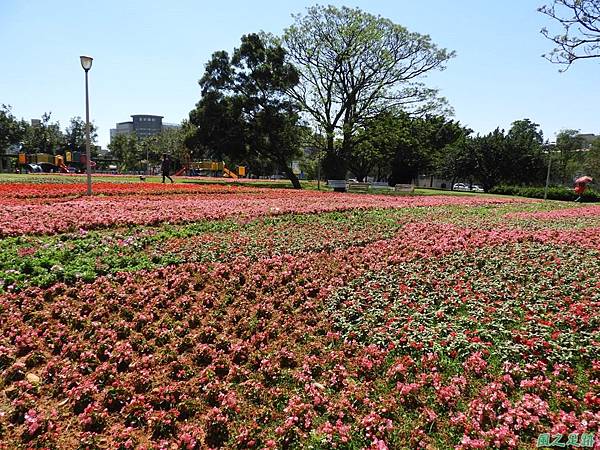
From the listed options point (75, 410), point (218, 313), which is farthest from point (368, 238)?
point (75, 410)

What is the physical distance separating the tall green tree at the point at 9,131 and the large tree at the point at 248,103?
34.1m

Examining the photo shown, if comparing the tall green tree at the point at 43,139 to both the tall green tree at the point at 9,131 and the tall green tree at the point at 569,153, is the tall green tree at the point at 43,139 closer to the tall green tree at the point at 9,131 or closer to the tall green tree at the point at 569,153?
the tall green tree at the point at 9,131

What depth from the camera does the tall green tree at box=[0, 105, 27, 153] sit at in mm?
49844

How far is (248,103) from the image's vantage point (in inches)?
1156

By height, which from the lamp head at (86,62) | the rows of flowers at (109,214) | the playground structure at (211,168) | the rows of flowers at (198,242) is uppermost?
the lamp head at (86,62)

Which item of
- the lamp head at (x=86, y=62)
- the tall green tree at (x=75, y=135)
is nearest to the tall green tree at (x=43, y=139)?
the tall green tree at (x=75, y=135)

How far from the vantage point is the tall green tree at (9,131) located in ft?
164

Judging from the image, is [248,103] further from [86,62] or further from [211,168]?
[211,168]

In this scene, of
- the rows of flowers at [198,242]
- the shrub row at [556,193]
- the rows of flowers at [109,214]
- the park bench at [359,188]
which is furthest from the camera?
the park bench at [359,188]

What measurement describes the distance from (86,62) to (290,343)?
13132 millimetres

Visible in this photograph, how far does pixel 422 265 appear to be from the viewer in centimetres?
669

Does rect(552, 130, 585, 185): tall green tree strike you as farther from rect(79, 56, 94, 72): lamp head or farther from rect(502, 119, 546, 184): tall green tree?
rect(79, 56, 94, 72): lamp head

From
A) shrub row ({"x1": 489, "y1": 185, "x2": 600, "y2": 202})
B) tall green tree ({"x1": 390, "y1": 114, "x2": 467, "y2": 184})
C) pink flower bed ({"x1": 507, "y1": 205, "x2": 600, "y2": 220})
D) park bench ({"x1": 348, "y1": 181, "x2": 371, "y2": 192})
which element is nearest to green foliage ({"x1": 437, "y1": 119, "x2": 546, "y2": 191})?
tall green tree ({"x1": 390, "y1": 114, "x2": 467, "y2": 184})

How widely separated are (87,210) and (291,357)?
26.0ft
